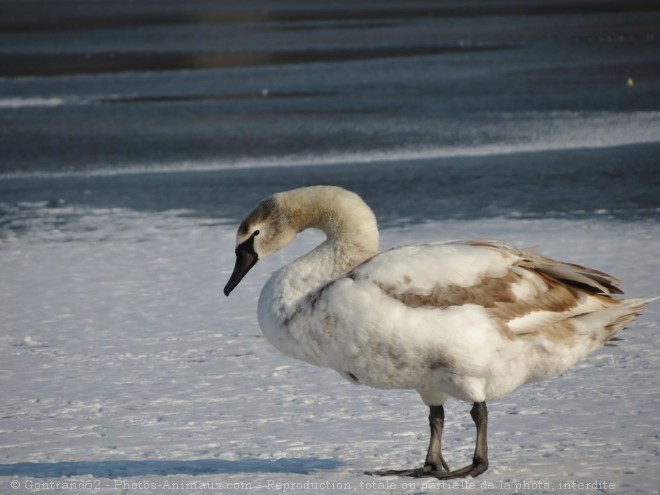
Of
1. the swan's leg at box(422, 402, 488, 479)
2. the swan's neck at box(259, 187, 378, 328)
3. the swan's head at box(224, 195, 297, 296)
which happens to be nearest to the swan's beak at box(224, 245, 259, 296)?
the swan's head at box(224, 195, 297, 296)

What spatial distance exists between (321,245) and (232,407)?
1.07 meters

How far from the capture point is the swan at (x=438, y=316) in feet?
13.9

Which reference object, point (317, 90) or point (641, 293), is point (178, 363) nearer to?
point (641, 293)

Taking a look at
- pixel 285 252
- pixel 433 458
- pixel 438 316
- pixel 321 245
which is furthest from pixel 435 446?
pixel 285 252

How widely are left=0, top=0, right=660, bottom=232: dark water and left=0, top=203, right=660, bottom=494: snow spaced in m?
2.72

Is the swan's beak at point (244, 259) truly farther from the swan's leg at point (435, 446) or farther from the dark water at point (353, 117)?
the dark water at point (353, 117)

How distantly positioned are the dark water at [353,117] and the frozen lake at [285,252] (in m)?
0.07

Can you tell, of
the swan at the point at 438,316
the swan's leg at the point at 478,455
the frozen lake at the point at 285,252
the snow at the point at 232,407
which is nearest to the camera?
the swan at the point at 438,316

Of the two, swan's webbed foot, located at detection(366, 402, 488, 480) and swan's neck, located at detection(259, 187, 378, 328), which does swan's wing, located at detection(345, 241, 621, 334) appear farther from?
swan's webbed foot, located at detection(366, 402, 488, 480)

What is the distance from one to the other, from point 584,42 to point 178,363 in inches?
788

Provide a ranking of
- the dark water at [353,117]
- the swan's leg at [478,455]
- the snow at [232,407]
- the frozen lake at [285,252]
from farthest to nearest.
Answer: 1. the dark water at [353,117]
2. the frozen lake at [285,252]
3. the snow at [232,407]
4. the swan's leg at [478,455]

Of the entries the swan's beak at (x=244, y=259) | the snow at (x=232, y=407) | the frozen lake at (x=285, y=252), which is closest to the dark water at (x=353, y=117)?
the frozen lake at (x=285, y=252)

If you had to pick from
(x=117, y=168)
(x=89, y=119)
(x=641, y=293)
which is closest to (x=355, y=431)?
(x=641, y=293)

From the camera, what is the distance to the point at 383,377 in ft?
14.2
